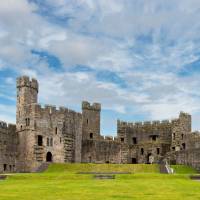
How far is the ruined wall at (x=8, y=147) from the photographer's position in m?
69.0

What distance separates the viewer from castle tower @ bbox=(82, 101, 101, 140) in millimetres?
84562

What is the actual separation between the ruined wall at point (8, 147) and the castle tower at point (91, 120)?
52.8 ft

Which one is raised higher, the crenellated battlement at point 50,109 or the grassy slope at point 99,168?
the crenellated battlement at point 50,109

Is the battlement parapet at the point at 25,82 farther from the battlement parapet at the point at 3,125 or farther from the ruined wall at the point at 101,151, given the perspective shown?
the ruined wall at the point at 101,151

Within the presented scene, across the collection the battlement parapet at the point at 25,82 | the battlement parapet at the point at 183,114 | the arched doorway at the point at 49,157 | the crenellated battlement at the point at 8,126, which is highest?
the battlement parapet at the point at 25,82

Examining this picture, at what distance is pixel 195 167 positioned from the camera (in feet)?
222

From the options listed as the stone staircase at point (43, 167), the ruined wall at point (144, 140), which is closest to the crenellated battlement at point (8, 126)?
the stone staircase at point (43, 167)

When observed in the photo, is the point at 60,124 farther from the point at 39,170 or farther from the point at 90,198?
the point at 90,198

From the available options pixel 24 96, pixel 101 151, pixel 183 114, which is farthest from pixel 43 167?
pixel 183 114

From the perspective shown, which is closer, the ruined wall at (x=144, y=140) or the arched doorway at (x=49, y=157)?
the arched doorway at (x=49, y=157)

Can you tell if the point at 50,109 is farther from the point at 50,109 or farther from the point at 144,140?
the point at 144,140

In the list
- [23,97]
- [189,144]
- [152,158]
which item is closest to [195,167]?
[189,144]

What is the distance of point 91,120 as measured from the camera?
86000mm

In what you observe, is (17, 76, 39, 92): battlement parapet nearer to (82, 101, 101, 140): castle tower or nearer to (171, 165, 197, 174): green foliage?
(82, 101, 101, 140): castle tower
